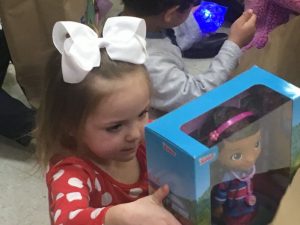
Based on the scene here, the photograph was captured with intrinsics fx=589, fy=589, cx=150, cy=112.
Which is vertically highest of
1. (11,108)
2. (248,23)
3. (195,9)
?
(248,23)

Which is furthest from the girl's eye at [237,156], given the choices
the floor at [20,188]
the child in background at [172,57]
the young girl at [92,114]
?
the floor at [20,188]

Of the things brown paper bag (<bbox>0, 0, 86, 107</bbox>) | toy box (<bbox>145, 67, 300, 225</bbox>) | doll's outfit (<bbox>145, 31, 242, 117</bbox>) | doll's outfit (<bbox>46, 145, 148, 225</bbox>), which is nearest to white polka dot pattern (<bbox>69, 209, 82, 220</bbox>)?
doll's outfit (<bbox>46, 145, 148, 225</bbox>)

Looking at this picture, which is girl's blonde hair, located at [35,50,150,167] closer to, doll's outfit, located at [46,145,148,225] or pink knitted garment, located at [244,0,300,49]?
doll's outfit, located at [46,145,148,225]

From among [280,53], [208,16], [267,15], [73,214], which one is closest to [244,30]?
[267,15]

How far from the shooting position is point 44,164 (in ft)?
2.90

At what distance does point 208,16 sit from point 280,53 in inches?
23.5

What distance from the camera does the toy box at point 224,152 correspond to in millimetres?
593

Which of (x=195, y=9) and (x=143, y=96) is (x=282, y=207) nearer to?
(x=143, y=96)

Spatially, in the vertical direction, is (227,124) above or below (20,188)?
above

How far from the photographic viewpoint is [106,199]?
0.86 meters

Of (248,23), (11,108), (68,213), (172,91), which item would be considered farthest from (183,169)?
(11,108)

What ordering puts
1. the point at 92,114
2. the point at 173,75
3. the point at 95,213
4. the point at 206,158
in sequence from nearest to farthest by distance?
1. the point at 206,158
2. the point at 95,213
3. the point at 92,114
4. the point at 173,75

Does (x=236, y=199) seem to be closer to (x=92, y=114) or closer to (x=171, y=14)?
(x=92, y=114)

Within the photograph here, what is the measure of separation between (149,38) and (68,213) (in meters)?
0.56
